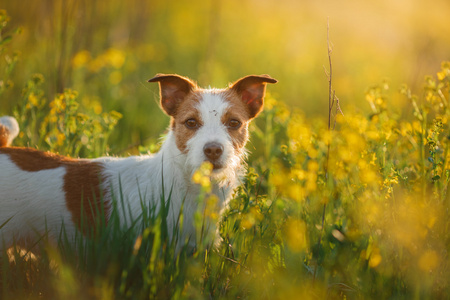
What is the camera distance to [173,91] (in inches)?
142

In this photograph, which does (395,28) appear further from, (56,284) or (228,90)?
(56,284)

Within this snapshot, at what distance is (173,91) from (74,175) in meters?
1.06

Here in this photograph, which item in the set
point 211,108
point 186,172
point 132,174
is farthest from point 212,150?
point 132,174

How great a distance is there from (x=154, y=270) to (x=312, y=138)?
1783 mm

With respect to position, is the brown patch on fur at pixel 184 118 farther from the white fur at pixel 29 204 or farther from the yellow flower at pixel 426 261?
the yellow flower at pixel 426 261

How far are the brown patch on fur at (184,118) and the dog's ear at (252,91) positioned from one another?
14.1 inches

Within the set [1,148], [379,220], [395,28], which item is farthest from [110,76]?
[395,28]

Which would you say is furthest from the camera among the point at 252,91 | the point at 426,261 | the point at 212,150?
the point at 252,91

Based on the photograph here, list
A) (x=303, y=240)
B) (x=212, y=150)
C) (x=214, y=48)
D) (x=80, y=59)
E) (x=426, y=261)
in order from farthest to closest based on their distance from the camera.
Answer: (x=214, y=48), (x=80, y=59), (x=212, y=150), (x=303, y=240), (x=426, y=261)

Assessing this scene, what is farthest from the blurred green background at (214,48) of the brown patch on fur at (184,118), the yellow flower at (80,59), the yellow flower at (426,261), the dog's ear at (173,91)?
the yellow flower at (426,261)

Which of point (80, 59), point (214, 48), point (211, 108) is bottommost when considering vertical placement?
point (211, 108)

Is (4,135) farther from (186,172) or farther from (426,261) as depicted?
(426,261)

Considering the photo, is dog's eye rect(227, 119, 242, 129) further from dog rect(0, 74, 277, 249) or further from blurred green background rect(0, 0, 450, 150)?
blurred green background rect(0, 0, 450, 150)

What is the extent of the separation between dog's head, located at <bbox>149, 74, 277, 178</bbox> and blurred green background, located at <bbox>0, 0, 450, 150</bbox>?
4.29ft
